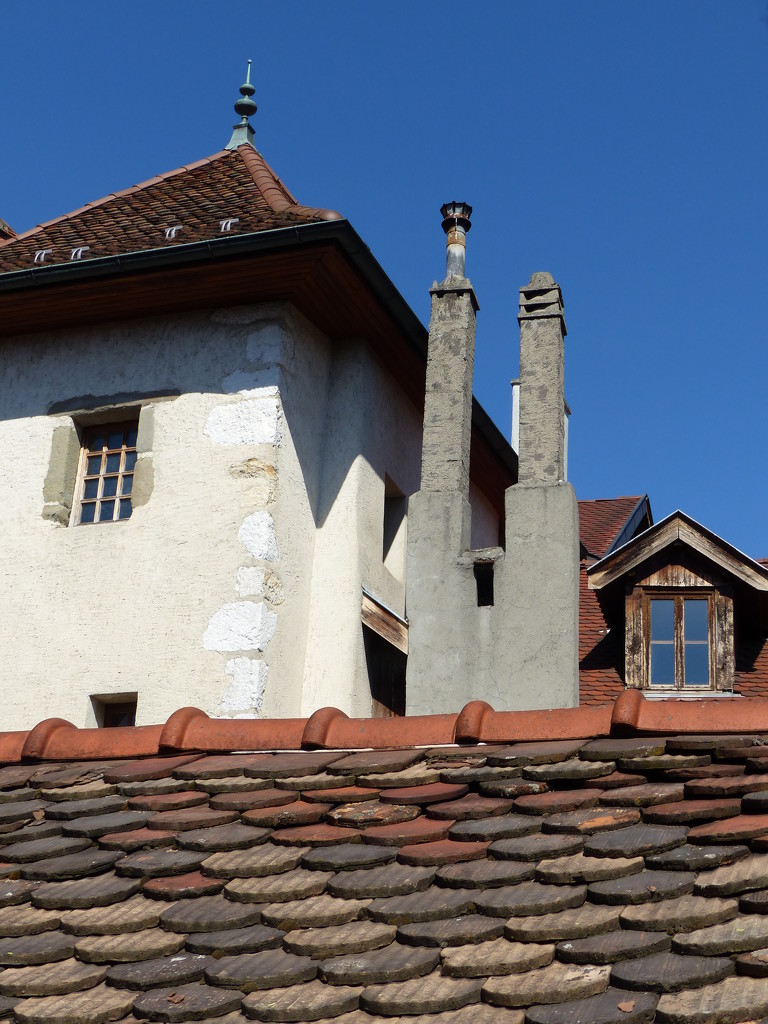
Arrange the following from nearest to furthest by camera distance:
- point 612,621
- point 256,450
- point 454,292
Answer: point 256,450 → point 454,292 → point 612,621

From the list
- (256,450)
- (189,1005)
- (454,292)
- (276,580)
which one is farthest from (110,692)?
(189,1005)

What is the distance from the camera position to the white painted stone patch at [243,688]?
8.30 meters

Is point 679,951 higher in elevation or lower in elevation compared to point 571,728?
lower

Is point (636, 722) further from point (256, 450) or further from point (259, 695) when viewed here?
point (256, 450)

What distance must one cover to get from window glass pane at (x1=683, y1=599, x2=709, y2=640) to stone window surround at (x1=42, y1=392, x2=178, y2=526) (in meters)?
5.36

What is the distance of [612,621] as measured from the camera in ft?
40.7

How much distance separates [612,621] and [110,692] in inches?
219

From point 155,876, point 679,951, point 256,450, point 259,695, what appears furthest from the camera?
point 256,450

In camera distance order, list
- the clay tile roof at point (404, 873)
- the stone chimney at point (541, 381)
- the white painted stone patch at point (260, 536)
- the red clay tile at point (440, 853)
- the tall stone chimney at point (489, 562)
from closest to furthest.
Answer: the clay tile roof at point (404, 873)
the red clay tile at point (440, 853)
the white painted stone patch at point (260, 536)
the tall stone chimney at point (489, 562)
the stone chimney at point (541, 381)

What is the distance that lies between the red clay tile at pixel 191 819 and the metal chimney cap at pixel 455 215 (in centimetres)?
819

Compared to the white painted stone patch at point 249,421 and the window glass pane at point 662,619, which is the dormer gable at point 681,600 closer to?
the window glass pane at point 662,619

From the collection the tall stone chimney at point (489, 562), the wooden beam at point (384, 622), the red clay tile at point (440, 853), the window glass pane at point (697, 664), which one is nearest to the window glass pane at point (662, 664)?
the window glass pane at point (697, 664)

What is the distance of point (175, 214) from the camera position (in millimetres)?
10109

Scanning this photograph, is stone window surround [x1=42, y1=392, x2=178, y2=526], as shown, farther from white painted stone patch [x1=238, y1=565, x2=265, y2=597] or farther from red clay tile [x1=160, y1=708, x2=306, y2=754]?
red clay tile [x1=160, y1=708, x2=306, y2=754]
